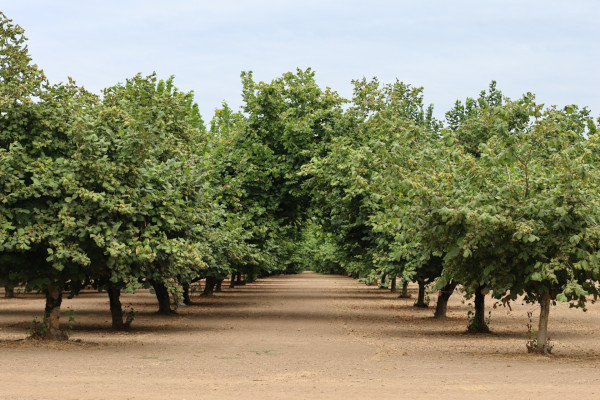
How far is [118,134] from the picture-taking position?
17.7 meters

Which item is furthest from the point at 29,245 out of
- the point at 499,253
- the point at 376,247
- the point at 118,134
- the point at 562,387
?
the point at 376,247

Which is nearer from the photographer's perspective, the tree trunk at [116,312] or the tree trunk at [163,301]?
the tree trunk at [116,312]

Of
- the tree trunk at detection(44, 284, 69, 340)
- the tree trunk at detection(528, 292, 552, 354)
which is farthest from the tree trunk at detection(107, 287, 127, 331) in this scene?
the tree trunk at detection(528, 292, 552, 354)

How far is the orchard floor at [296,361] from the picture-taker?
11828 millimetres

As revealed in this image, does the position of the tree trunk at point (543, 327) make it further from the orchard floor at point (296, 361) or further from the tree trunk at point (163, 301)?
the tree trunk at point (163, 301)

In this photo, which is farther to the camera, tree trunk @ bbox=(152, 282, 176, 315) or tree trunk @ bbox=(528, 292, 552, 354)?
tree trunk @ bbox=(152, 282, 176, 315)

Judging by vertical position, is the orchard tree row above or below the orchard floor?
above

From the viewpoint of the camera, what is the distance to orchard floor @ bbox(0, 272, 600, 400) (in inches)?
466

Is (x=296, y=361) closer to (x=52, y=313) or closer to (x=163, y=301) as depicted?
(x=52, y=313)

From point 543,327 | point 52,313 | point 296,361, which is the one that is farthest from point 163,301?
point 543,327

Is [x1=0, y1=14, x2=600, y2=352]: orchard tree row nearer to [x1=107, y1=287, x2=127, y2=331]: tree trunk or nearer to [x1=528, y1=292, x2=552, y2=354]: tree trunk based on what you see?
[x1=528, y1=292, x2=552, y2=354]: tree trunk

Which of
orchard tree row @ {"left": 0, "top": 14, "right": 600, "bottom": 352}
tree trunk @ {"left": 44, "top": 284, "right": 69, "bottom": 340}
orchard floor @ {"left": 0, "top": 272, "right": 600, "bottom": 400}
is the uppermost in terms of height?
orchard tree row @ {"left": 0, "top": 14, "right": 600, "bottom": 352}

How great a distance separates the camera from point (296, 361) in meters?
16.2

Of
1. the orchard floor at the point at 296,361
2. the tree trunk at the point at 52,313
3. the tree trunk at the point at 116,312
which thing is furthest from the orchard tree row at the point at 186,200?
the tree trunk at the point at 116,312
